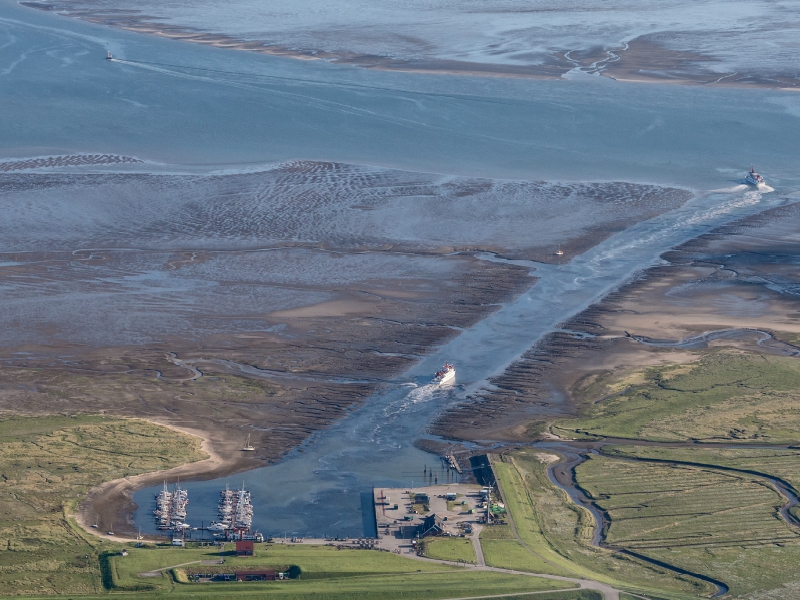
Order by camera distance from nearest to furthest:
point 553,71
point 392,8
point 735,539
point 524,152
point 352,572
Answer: point 352,572 → point 735,539 → point 524,152 → point 553,71 → point 392,8

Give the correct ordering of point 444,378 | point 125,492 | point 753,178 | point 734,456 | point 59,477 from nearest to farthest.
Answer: point 125,492, point 59,477, point 734,456, point 444,378, point 753,178

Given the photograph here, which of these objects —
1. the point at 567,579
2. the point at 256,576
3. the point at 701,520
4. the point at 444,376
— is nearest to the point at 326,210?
the point at 444,376

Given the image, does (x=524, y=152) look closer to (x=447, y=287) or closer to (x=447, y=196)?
(x=447, y=196)

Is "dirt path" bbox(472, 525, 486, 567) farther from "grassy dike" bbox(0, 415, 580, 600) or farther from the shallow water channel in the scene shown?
the shallow water channel

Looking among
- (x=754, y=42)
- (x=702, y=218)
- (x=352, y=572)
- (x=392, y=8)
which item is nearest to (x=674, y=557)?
(x=352, y=572)

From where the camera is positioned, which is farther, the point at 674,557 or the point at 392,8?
the point at 392,8

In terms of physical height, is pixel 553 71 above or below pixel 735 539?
above

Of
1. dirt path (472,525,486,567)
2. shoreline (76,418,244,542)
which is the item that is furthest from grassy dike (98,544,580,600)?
shoreline (76,418,244,542)

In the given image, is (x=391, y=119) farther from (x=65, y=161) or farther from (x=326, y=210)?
(x=65, y=161)
